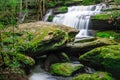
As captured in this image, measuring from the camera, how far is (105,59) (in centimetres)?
1021

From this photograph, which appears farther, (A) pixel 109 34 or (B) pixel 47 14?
(B) pixel 47 14

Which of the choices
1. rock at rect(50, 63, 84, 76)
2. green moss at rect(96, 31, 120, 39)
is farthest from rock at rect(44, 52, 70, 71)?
green moss at rect(96, 31, 120, 39)

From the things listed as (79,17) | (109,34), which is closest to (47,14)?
(79,17)

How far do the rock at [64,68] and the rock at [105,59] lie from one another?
38cm

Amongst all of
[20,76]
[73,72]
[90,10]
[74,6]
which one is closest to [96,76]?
[73,72]

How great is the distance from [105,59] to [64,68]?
1.72m

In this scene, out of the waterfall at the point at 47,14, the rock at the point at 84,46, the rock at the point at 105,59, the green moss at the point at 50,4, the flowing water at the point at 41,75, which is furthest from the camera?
the green moss at the point at 50,4

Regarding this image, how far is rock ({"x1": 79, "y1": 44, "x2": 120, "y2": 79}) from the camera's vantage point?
10023 mm

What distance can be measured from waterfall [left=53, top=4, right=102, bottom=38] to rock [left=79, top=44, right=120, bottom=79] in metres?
7.47

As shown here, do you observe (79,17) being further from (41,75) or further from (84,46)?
(41,75)

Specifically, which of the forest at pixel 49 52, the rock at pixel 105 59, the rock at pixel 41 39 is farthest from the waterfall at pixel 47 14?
the rock at pixel 105 59

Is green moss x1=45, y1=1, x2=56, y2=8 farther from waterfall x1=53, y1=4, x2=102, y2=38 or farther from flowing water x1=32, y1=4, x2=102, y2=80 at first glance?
waterfall x1=53, y1=4, x2=102, y2=38

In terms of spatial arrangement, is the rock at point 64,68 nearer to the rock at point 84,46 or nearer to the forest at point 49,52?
the forest at point 49,52

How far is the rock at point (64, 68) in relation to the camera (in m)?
10.8
